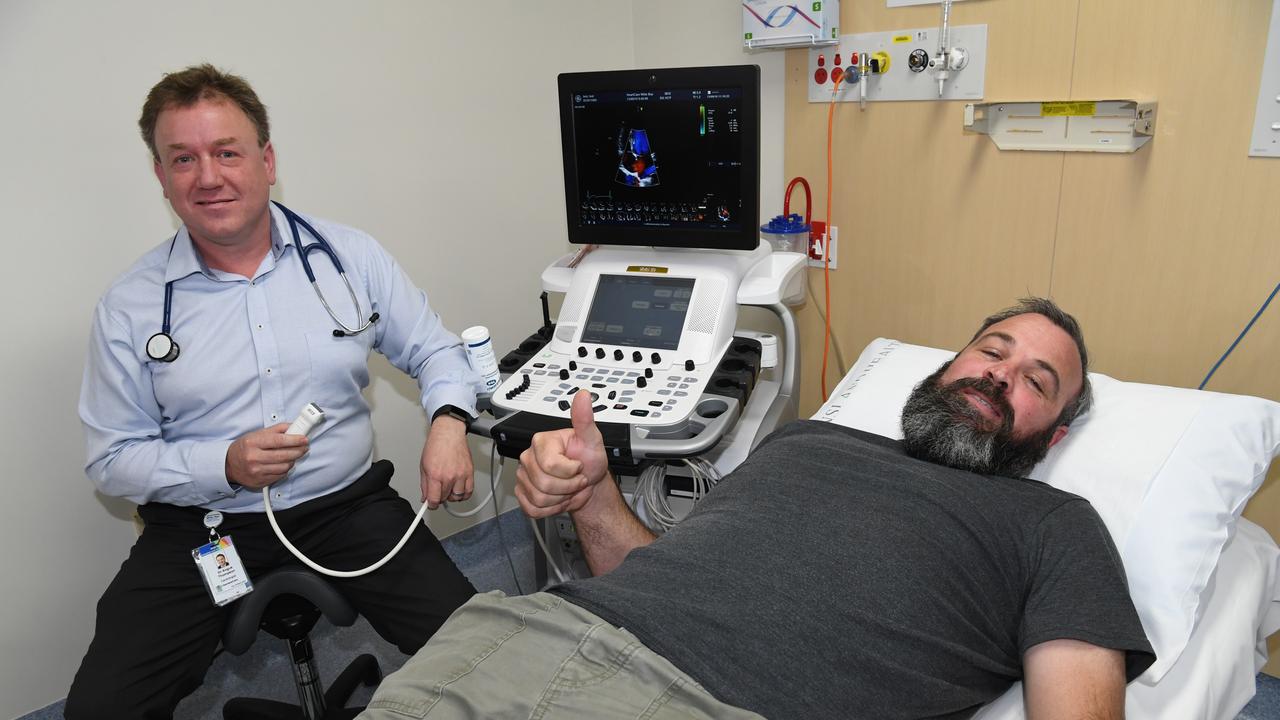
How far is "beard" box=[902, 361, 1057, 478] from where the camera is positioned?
149cm

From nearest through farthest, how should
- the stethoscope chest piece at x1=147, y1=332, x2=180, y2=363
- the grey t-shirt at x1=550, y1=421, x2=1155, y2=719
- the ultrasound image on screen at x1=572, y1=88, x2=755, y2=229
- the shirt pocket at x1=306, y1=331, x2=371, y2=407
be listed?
the grey t-shirt at x1=550, y1=421, x2=1155, y2=719 < the stethoscope chest piece at x1=147, y1=332, x2=180, y2=363 < the shirt pocket at x1=306, y1=331, x2=371, y2=407 < the ultrasound image on screen at x1=572, y1=88, x2=755, y2=229

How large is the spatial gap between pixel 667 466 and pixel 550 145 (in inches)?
50.8

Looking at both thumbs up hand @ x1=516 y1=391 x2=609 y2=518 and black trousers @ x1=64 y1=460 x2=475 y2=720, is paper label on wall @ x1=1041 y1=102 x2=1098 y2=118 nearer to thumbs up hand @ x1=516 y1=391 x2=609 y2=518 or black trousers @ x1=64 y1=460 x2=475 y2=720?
thumbs up hand @ x1=516 y1=391 x2=609 y2=518

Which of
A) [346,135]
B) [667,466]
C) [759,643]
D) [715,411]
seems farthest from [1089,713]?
[346,135]

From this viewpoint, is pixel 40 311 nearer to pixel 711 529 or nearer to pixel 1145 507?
pixel 711 529

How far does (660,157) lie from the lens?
191cm

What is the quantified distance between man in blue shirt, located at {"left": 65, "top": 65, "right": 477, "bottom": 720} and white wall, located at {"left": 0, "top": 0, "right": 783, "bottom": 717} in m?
0.37

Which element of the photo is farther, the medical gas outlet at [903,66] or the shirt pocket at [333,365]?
the medical gas outlet at [903,66]

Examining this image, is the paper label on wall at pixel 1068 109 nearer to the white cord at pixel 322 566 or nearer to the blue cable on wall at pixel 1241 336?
the blue cable on wall at pixel 1241 336

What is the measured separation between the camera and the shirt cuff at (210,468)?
5.17 ft

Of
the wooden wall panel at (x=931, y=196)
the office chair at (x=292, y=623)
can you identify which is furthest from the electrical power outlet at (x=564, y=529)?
the wooden wall panel at (x=931, y=196)

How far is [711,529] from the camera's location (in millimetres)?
1356

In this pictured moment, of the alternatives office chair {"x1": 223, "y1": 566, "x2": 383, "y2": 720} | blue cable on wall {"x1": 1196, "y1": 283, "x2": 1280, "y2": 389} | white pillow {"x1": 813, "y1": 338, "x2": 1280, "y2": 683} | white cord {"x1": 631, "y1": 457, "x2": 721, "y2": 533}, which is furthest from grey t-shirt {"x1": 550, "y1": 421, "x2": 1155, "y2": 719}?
blue cable on wall {"x1": 1196, "y1": 283, "x2": 1280, "y2": 389}

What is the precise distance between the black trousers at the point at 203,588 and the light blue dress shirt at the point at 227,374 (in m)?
0.06
